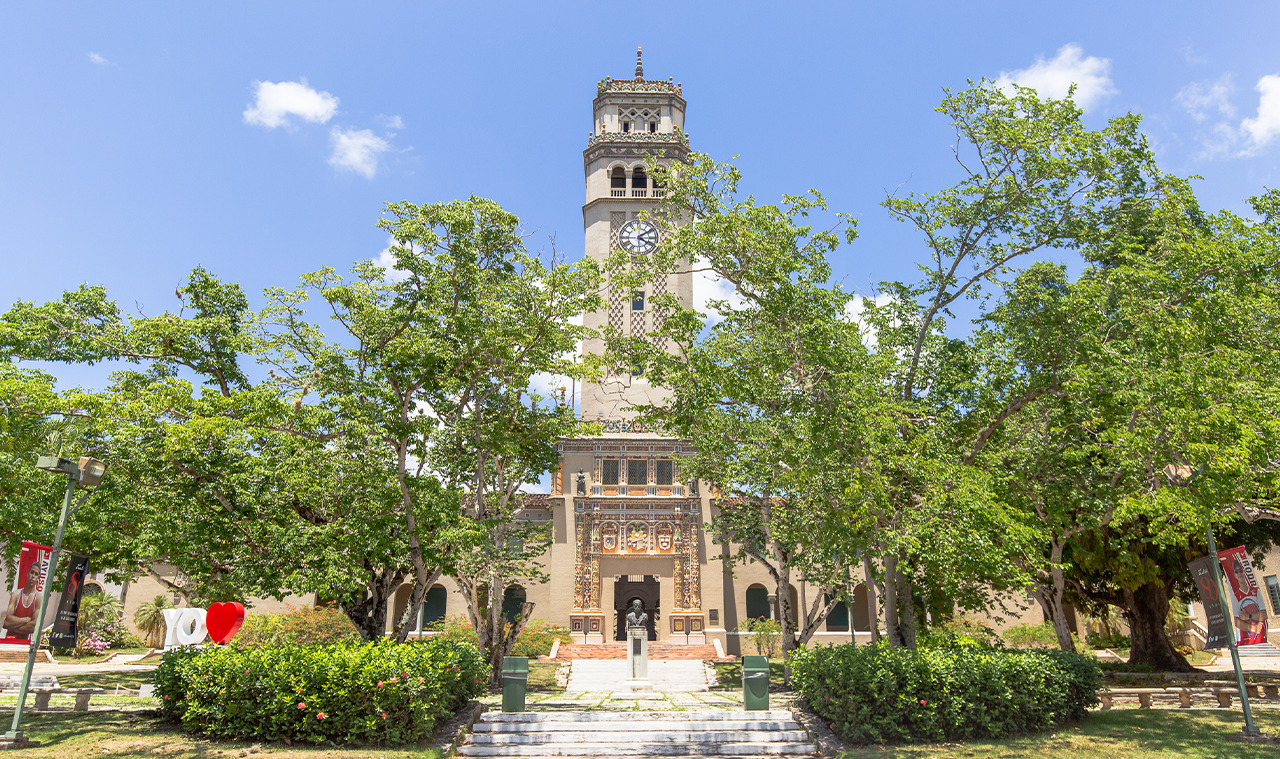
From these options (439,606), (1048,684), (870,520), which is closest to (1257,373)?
(1048,684)

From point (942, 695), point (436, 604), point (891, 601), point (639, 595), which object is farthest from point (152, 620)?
point (942, 695)

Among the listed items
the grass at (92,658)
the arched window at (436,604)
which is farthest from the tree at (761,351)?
the grass at (92,658)

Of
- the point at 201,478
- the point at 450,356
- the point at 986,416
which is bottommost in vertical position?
the point at 201,478

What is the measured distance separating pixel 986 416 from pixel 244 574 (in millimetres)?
14029

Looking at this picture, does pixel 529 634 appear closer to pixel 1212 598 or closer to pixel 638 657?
pixel 638 657

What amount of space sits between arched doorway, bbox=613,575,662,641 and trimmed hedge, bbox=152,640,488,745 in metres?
23.0

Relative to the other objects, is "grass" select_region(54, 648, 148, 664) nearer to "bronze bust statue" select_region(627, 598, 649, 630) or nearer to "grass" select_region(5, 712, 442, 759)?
"grass" select_region(5, 712, 442, 759)

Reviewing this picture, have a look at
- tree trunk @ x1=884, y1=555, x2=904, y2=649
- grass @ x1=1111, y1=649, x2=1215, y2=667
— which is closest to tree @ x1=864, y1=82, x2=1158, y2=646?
tree trunk @ x1=884, y1=555, x2=904, y2=649

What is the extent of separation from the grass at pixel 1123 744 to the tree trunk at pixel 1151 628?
946cm

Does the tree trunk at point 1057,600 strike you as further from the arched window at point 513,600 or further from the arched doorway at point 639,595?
the arched window at point 513,600

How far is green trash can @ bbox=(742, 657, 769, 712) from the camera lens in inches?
583

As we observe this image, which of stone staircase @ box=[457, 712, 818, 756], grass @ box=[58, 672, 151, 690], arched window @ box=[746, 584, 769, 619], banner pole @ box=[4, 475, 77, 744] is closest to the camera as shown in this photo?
banner pole @ box=[4, 475, 77, 744]

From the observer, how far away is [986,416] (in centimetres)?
1534

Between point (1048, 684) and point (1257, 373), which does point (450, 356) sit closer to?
point (1048, 684)
